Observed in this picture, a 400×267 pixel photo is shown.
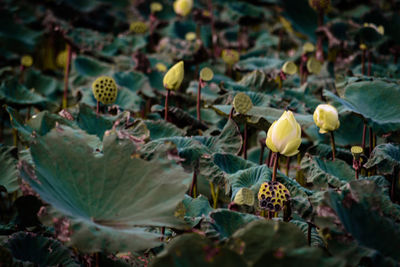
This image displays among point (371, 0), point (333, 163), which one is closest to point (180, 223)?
point (333, 163)

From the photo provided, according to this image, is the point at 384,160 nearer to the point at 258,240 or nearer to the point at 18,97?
the point at 258,240

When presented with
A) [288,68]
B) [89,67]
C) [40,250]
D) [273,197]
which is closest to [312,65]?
[288,68]

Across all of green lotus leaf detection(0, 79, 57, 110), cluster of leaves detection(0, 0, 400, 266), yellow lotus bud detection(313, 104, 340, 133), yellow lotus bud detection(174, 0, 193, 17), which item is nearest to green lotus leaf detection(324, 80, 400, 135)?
cluster of leaves detection(0, 0, 400, 266)

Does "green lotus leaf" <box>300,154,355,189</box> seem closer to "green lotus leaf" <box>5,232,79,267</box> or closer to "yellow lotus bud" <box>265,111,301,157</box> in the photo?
"yellow lotus bud" <box>265,111,301,157</box>

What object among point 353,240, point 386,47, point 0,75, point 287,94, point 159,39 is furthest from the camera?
point 159,39

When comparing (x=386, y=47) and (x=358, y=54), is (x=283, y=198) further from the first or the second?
(x=386, y=47)

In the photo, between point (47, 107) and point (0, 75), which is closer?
point (47, 107)

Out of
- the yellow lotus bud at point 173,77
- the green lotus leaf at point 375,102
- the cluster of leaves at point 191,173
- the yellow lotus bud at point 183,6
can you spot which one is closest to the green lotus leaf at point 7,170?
the cluster of leaves at point 191,173
